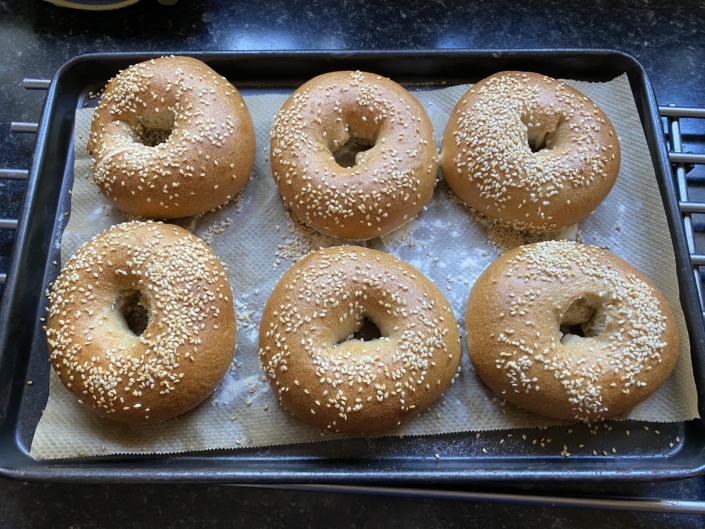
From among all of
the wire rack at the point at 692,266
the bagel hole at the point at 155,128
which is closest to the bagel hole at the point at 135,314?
the wire rack at the point at 692,266

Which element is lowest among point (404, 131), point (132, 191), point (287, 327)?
point (287, 327)

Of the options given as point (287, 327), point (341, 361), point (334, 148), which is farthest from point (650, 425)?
point (334, 148)

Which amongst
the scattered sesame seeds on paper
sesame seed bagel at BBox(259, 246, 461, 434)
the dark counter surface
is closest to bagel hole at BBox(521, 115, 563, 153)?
the scattered sesame seeds on paper

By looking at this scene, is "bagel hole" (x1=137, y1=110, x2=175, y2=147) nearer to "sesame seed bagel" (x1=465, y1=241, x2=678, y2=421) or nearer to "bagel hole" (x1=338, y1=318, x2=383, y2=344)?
"bagel hole" (x1=338, y1=318, x2=383, y2=344)

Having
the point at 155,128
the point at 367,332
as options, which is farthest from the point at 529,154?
the point at 155,128

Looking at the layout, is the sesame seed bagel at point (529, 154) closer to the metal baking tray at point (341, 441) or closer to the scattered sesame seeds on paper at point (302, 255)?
the scattered sesame seeds on paper at point (302, 255)

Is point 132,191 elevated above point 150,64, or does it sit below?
below

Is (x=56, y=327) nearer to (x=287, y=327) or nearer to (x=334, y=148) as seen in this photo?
(x=287, y=327)

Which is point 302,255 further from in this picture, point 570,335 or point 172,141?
point 570,335
